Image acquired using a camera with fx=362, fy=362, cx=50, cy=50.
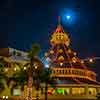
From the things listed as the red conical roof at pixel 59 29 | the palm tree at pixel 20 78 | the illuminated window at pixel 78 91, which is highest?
the red conical roof at pixel 59 29

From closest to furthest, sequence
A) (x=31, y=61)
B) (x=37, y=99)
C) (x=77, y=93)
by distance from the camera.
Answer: (x=31, y=61) → (x=37, y=99) → (x=77, y=93)

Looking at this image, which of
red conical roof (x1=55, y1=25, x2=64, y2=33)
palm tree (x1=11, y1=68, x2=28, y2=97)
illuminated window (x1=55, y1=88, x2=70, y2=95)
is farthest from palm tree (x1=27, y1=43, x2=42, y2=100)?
red conical roof (x1=55, y1=25, x2=64, y2=33)

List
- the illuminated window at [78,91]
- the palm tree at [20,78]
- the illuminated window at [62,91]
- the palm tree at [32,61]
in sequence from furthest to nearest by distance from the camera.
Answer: the illuminated window at [62,91], the illuminated window at [78,91], the palm tree at [20,78], the palm tree at [32,61]

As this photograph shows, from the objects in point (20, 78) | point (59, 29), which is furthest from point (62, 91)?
point (59, 29)

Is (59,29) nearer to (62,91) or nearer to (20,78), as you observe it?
(62,91)

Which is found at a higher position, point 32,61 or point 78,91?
point 32,61

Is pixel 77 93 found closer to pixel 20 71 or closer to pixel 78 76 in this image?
pixel 78 76

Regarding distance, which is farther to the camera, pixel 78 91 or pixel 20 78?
pixel 78 91

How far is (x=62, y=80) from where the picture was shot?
256ft

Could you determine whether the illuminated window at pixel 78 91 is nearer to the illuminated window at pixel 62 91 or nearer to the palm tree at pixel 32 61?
the illuminated window at pixel 62 91

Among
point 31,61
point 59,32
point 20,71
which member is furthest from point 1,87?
point 59,32

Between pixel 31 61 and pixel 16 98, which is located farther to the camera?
pixel 16 98

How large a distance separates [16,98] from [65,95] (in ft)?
35.4

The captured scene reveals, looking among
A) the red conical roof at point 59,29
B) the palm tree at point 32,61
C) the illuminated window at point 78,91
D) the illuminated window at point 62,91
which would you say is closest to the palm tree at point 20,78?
the palm tree at point 32,61
